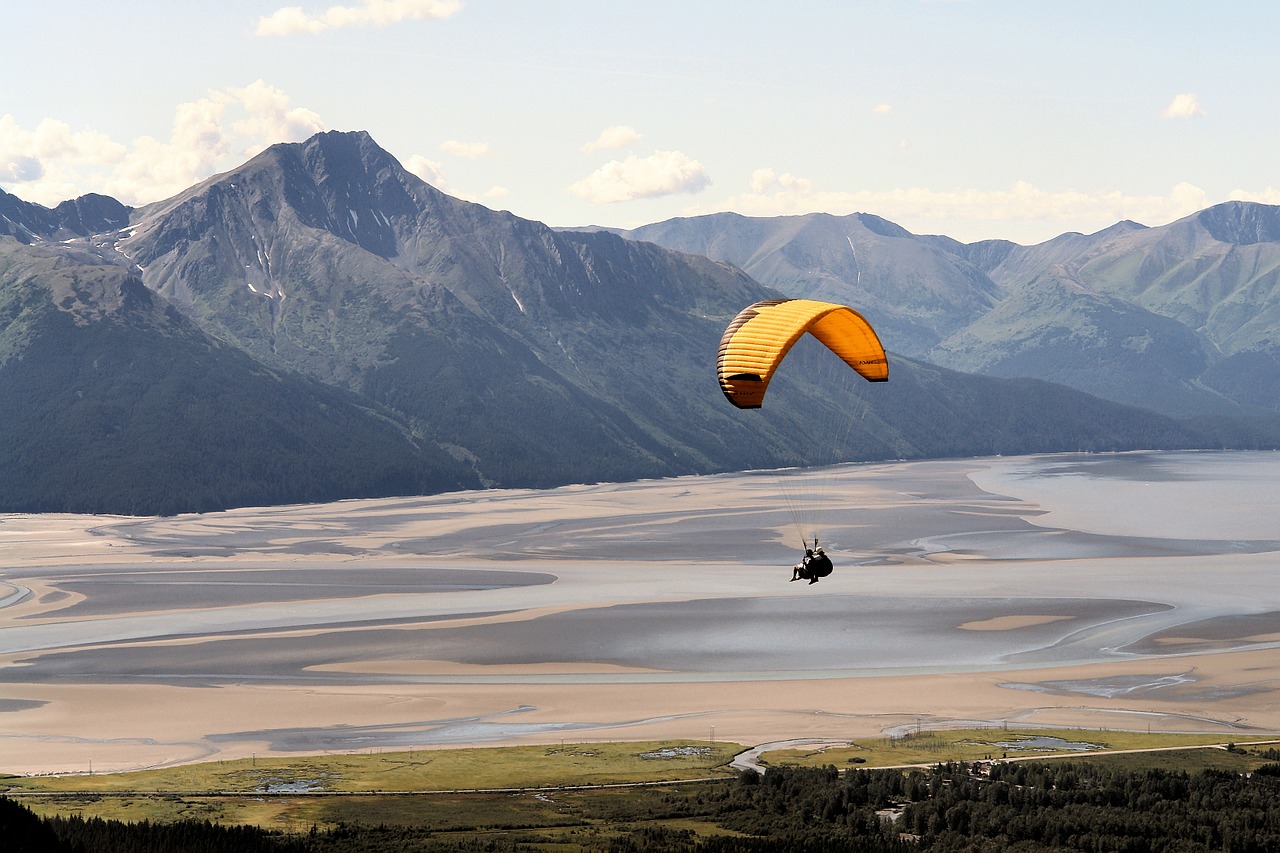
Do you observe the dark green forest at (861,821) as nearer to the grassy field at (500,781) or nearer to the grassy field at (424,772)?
the grassy field at (500,781)

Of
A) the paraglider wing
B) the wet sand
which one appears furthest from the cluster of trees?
the paraglider wing

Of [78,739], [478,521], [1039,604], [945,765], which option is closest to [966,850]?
[945,765]

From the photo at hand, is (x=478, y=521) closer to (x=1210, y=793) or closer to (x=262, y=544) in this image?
(x=262, y=544)

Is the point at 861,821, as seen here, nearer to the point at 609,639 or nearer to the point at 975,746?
the point at 975,746

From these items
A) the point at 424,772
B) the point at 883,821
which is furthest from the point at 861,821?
the point at 424,772

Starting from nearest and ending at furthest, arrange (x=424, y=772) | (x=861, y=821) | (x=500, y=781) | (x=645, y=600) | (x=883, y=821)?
(x=861, y=821)
(x=883, y=821)
(x=500, y=781)
(x=424, y=772)
(x=645, y=600)
